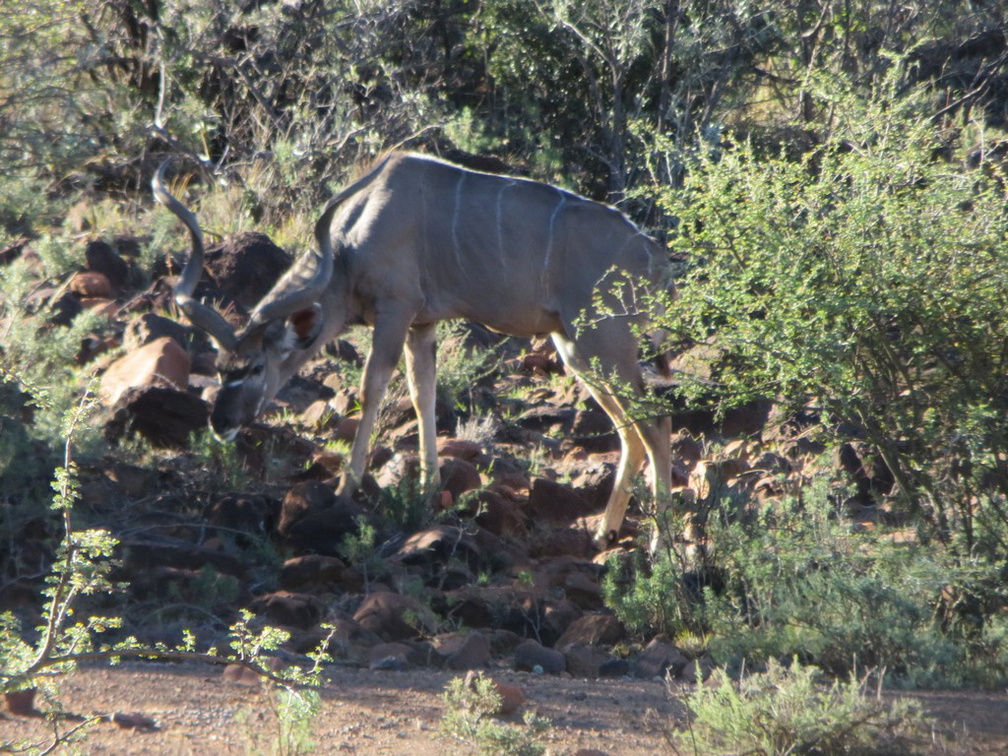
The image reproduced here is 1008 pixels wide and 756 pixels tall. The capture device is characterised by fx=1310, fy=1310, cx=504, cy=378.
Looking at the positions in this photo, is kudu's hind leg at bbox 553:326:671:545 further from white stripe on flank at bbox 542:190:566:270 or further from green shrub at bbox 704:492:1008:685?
green shrub at bbox 704:492:1008:685

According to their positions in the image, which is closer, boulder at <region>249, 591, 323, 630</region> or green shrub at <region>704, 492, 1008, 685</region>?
green shrub at <region>704, 492, 1008, 685</region>

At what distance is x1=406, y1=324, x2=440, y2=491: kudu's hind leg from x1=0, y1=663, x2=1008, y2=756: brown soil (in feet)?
10.7

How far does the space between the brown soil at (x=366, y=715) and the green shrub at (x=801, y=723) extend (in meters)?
0.11

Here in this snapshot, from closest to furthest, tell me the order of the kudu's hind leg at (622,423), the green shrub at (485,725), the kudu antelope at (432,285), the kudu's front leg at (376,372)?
the green shrub at (485,725) < the kudu's hind leg at (622,423) < the kudu antelope at (432,285) < the kudu's front leg at (376,372)

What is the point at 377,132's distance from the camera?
13211mm

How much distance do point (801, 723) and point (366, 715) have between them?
153cm

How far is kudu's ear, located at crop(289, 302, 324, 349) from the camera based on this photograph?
8.24m

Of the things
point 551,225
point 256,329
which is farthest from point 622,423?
point 256,329

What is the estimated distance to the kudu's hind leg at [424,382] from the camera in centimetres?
849

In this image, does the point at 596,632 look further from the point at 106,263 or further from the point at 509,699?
the point at 106,263

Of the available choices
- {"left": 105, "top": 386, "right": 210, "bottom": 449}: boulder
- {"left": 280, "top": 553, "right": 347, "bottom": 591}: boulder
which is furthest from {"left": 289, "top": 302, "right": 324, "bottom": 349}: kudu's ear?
{"left": 280, "top": 553, "right": 347, "bottom": 591}: boulder

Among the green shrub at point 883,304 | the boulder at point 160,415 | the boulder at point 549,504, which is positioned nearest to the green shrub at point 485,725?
the green shrub at point 883,304

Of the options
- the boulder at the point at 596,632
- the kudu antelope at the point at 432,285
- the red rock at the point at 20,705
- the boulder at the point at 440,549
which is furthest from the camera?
the kudu antelope at the point at 432,285

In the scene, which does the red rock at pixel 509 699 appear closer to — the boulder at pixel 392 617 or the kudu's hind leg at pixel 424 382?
the boulder at pixel 392 617
